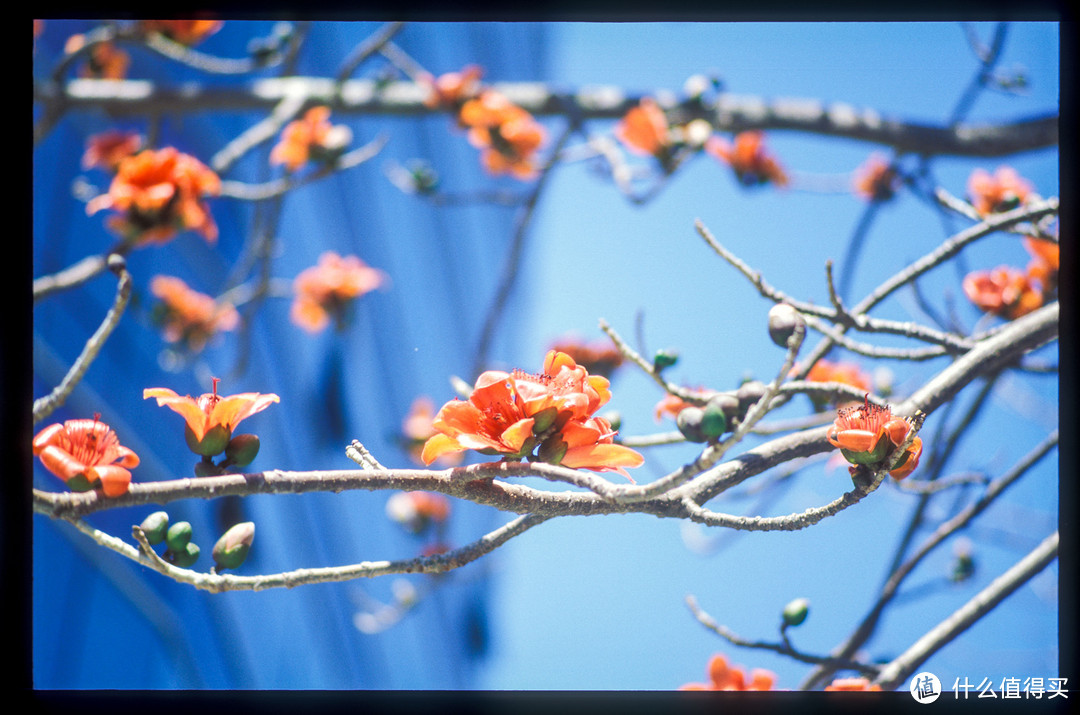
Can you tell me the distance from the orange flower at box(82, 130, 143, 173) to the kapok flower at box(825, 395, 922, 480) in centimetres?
136

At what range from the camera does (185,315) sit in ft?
5.91

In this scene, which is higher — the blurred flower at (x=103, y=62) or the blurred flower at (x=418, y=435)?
the blurred flower at (x=103, y=62)

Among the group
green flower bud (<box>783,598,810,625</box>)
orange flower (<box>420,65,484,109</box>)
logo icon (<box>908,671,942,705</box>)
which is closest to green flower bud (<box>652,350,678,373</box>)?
green flower bud (<box>783,598,810,625</box>)

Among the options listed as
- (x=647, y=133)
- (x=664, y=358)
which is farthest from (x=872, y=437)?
(x=647, y=133)

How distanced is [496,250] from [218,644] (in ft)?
13.0

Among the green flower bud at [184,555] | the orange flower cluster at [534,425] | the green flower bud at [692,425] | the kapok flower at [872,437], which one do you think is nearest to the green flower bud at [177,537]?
the green flower bud at [184,555]

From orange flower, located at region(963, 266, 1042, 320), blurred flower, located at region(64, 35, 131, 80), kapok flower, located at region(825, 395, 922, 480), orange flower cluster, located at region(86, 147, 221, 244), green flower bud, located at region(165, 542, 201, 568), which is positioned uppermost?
blurred flower, located at region(64, 35, 131, 80)

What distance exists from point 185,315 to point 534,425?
1551mm

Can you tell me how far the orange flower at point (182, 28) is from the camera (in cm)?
138

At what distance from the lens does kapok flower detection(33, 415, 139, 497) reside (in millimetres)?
552

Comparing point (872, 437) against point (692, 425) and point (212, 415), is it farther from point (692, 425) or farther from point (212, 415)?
point (212, 415)

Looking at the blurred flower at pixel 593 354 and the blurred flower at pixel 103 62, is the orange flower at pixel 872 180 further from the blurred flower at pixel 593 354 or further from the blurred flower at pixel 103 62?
the blurred flower at pixel 103 62

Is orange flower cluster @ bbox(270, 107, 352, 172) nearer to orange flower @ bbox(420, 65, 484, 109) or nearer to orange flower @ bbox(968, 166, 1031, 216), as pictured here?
orange flower @ bbox(420, 65, 484, 109)

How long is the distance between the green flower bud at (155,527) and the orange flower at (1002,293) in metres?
1.07
